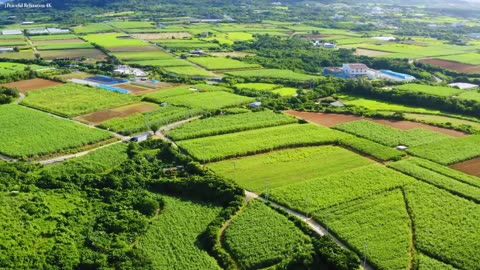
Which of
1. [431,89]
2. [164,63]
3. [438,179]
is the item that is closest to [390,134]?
[438,179]

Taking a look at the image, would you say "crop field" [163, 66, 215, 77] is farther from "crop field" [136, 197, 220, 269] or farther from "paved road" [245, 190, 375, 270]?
"paved road" [245, 190, 375, 270]

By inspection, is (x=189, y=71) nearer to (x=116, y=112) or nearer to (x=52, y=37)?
(x=116, y=112)

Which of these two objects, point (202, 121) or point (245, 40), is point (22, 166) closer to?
point (202, 121)

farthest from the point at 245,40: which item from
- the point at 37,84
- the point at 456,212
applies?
the point at 456,212

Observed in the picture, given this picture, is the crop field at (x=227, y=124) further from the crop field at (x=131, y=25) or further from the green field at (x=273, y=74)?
the crop field at (x=131, y=25)

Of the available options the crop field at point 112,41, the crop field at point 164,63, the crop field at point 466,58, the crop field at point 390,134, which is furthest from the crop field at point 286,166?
the crop field at point 112,41
